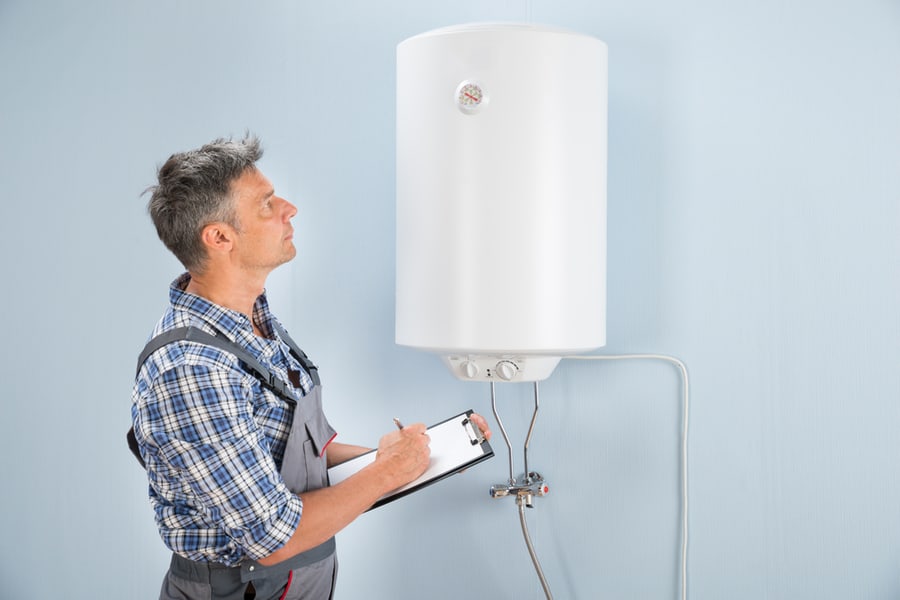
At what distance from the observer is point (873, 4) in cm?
163

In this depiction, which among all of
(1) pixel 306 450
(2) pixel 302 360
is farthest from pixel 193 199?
(1) pixel 306 450

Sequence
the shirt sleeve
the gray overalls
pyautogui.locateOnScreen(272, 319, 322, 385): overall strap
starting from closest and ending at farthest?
the shirt sleeve
the gray overalls
pyautogui.locateOnScreen(272, 319, 322, 385): overall strap

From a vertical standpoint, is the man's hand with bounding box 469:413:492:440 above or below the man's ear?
below

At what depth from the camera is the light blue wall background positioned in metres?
1.64

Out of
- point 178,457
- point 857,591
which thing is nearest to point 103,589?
point 178,457

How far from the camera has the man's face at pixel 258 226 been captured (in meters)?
1.34

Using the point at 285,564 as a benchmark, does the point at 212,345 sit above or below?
above

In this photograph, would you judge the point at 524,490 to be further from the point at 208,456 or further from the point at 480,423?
the point at 208,456

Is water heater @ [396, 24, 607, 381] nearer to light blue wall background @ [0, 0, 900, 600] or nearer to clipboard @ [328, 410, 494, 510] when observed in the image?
clipboard @ [328, 410, 494, 510]

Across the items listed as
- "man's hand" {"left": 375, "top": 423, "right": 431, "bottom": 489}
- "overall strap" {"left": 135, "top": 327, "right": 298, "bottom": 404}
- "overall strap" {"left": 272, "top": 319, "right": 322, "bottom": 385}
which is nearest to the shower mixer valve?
"man's hand" {"left": 375, "top": 423, "right": 431, "bottom": 489}

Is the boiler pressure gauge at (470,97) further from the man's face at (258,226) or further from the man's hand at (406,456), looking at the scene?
the man's hand at (406,456)

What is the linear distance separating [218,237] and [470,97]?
51cm

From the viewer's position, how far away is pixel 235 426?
44.8 inches

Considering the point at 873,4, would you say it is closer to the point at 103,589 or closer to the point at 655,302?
the point at 655,302
